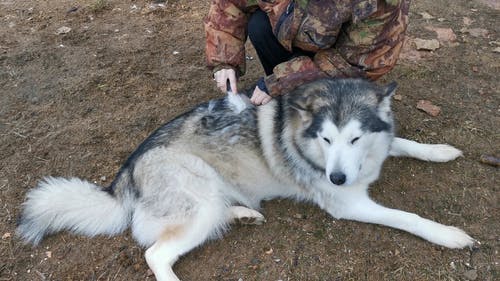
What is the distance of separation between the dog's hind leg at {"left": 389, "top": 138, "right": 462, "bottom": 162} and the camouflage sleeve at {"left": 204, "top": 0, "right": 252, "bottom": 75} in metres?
1.23

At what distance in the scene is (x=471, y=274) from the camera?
2207mm

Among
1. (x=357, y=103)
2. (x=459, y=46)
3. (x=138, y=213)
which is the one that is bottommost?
(x=138, y=213)

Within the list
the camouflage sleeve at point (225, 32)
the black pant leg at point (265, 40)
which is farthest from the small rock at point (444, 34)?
the camouflage sleeve at point (225, 32)

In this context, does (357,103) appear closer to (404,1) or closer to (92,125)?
(404,1)

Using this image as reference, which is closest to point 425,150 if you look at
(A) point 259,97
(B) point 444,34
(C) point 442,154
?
(C) point 442,154

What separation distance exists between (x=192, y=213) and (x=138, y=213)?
1.06 feet

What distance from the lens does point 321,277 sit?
7.56 ft

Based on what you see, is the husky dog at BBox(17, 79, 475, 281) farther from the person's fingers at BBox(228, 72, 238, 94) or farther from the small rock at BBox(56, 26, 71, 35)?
the small rock at BBox(56, 26, 71, 35)

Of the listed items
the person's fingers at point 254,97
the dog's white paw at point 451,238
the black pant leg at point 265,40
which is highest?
the black pant leg at point 265,40

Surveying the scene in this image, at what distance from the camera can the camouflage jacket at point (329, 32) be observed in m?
2.32

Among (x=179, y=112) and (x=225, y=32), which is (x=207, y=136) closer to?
(x=225, y=32)

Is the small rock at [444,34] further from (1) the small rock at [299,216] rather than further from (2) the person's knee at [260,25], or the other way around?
(1) the small rock at [299,216]

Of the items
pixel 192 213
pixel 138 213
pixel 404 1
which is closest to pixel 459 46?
pixel 404 1

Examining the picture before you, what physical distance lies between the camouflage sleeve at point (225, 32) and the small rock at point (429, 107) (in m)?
1.48
